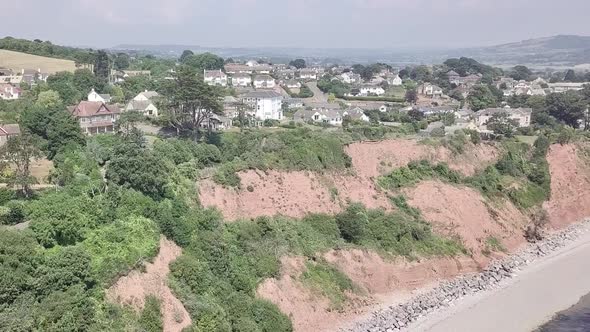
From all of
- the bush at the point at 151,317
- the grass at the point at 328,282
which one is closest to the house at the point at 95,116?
the grass at the point at 328,282

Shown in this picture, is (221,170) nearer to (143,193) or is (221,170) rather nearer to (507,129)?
(143,193)

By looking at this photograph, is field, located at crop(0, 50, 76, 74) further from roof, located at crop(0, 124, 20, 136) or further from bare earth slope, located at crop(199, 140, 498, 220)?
bare earth slope, located at crop(199, 140, 498, 220)

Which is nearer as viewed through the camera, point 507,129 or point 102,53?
point 507,129

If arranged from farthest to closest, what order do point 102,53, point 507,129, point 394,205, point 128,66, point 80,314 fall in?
point 128,66 < point 102,53 < point 507,129 < point 394,205 < point 80,314

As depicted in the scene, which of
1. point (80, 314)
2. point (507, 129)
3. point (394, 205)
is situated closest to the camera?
point (80, 314)

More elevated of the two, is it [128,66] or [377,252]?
[128,66]

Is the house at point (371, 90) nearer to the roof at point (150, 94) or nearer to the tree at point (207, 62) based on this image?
the tree at point (207, 62)

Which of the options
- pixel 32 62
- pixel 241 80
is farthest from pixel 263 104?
pixel 32 62

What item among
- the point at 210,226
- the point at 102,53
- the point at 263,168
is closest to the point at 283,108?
the point at 102,53
